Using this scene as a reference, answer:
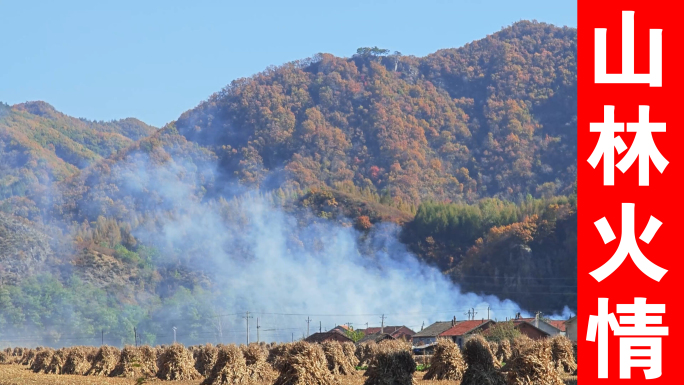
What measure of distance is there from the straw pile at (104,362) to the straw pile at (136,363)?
3.28 ft

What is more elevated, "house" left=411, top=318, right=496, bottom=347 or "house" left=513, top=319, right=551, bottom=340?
"house" left=513, top=319, right=551, bottom=340

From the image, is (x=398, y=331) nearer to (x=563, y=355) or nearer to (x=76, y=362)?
(x=76, y=362)

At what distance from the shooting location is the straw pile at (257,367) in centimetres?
5750

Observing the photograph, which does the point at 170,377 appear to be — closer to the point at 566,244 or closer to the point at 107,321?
the point at 107,321

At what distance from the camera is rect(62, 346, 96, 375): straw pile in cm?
7794

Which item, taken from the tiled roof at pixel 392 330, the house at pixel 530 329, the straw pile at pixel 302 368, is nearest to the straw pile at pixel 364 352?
the house at pixel 530 329

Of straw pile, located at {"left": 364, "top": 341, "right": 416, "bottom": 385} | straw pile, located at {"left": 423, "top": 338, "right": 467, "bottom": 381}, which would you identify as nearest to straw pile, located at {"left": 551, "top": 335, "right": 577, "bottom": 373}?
straw pile, located at {"left": 423, "top": 338, "right": 467, "bottom": 381}

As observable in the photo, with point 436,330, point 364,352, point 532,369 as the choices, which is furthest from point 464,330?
point 532,369

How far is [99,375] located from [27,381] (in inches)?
407

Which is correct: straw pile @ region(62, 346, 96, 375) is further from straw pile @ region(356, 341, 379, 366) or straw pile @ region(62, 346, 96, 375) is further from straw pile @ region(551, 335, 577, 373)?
straw pile @ region(551, 335, 577, 373)

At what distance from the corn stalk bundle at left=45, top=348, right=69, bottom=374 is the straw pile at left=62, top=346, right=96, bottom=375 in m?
0.87

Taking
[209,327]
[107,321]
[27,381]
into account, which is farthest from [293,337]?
[27,381]

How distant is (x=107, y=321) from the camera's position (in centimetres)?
16062

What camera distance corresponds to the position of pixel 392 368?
48469mm
